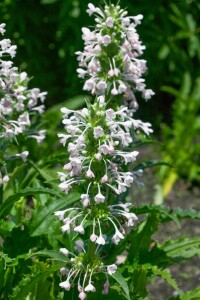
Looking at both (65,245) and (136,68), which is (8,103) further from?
(65,245)

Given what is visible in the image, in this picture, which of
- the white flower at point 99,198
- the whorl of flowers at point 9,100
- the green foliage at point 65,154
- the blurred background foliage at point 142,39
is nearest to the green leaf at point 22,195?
the green foliage at point 65,154

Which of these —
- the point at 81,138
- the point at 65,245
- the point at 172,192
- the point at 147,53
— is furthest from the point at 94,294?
the point at 147,53

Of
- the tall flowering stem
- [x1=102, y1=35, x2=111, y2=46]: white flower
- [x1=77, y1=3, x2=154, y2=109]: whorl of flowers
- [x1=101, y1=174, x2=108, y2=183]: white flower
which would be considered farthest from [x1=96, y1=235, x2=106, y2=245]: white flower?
[x1=102, y1=35, x2=111, y2=46]: white flower

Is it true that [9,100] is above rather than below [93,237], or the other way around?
above

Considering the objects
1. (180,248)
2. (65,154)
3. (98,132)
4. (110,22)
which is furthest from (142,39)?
(98,132)

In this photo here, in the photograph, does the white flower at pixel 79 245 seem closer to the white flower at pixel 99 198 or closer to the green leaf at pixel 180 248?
the white flower at pixel 99 198

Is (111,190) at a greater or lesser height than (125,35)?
lesser

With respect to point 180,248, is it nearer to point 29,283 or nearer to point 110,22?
point 29,283
